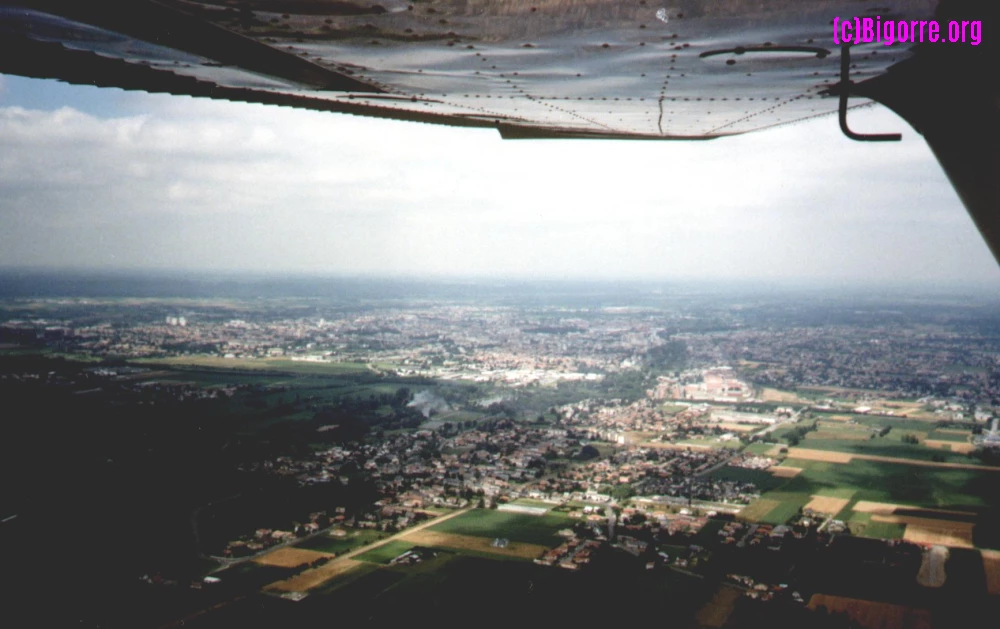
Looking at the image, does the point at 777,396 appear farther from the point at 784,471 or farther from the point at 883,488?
the point at 883,488

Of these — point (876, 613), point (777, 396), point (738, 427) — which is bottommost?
point (738, 427)

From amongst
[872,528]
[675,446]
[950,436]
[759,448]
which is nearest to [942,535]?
[872,528]

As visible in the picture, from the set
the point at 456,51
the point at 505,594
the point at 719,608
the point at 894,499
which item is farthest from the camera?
the point at 894,499

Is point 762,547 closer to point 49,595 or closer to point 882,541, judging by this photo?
point 882,541

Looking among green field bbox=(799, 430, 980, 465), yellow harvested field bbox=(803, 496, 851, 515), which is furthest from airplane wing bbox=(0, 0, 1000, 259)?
green field bbox=(799, 430, 980, 465)

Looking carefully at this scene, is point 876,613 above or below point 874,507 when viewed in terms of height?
above

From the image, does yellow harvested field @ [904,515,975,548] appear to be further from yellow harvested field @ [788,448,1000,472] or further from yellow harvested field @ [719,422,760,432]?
yellow harvested field @ [719,422,760,432]

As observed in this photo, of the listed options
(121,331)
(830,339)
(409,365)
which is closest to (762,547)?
(409,365)
